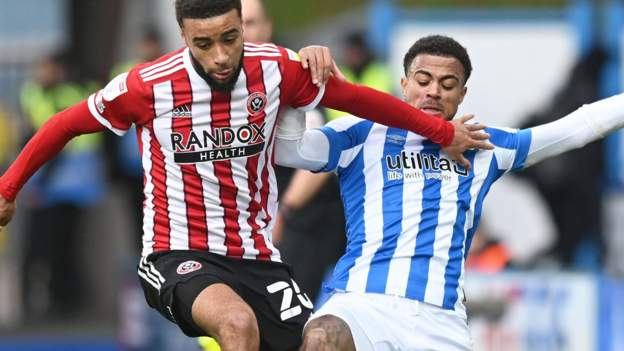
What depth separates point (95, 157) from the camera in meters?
12.2

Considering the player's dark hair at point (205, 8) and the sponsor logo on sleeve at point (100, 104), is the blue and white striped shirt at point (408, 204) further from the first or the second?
the sponsor logo on sleeve at point (100, 104)

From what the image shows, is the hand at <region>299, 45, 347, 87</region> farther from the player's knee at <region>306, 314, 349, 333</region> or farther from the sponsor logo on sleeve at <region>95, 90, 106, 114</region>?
the player's knee at <region>306, 314, 349, 333</region>

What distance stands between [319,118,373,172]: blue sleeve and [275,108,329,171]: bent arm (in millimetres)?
23

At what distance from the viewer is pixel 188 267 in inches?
218

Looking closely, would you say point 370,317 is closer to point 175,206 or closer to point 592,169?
point 175,206

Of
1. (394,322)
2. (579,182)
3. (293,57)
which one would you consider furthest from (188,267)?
(579,182)

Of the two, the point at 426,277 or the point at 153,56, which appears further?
the point at 153,56

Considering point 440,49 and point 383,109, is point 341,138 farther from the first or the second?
point 440,49

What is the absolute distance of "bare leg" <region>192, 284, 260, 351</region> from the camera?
5211 millimetres

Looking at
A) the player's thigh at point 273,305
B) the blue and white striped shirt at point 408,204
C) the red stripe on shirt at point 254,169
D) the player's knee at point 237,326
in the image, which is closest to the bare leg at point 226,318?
the player's knee at point 237,326

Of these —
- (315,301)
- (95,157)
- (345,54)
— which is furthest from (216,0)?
(95,157)

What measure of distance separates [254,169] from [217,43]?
1.77ft

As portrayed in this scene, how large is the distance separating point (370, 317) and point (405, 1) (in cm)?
642

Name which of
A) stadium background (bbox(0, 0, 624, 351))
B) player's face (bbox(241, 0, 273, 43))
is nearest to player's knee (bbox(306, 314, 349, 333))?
player's face (bbox(241, 0, 273, 43))
